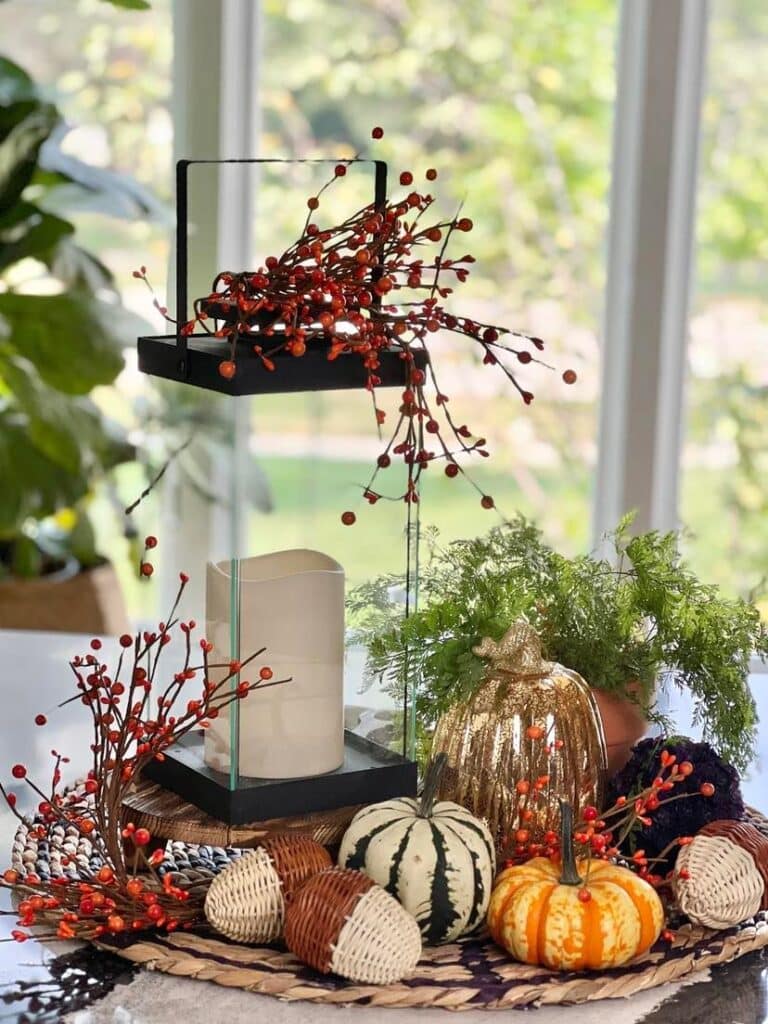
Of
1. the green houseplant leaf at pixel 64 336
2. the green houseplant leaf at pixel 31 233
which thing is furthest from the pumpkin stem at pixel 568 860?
the green houseplant leaf at pixel 31 233

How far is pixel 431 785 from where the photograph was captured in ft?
3.21

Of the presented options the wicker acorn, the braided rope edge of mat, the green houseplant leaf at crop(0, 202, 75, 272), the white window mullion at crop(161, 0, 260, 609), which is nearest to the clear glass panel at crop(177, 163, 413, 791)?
the braided rope edge of mat

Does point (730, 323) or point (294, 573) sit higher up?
point (730, 323)

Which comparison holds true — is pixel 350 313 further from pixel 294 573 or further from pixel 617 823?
pixel 617 823

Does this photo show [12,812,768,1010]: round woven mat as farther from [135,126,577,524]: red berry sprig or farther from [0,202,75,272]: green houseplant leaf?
[0,202,75,272]: green houseplant leaf

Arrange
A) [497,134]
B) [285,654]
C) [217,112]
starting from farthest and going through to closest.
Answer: [497,134]
[217,112]
[285,654]

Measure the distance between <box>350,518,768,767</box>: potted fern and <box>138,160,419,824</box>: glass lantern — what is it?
3cm

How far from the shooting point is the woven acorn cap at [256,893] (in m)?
0.95

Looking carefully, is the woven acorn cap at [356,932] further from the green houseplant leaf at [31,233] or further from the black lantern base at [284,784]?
the green houseplant leaf at [31,233]

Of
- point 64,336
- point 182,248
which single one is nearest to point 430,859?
point 182,248

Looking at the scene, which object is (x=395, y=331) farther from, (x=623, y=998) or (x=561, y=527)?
(x=561, y=527)

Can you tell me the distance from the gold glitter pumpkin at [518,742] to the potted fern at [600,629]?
3 cm

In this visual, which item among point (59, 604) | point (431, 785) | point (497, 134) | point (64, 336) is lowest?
point (59, 604)

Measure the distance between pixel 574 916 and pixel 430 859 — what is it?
3.9 inches
